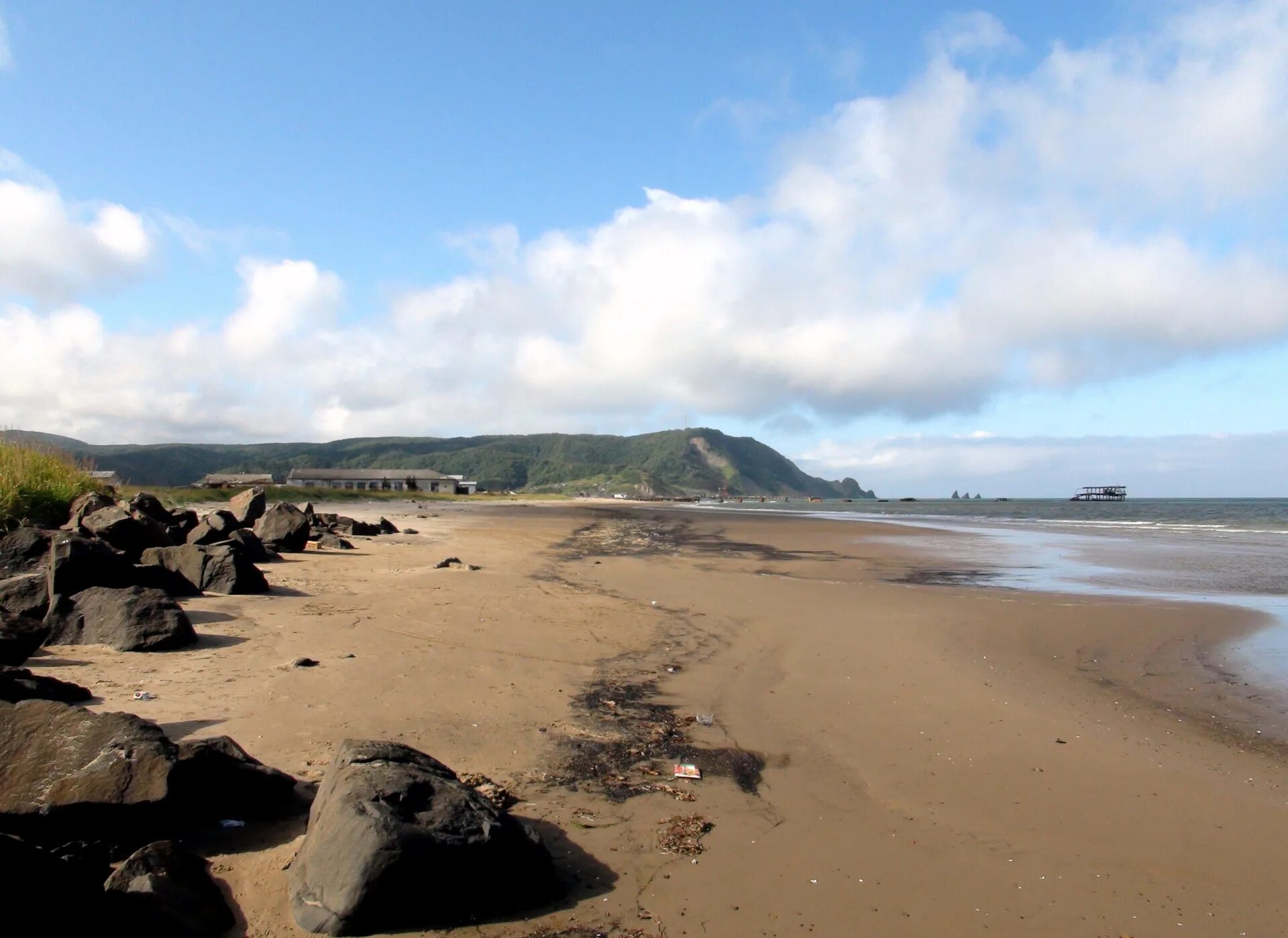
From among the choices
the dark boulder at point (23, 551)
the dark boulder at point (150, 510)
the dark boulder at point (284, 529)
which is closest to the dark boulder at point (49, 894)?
the dark boulder at point (23, 551)

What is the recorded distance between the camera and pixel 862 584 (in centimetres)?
1786

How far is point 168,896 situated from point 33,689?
3.05 meters

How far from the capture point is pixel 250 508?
19641mm

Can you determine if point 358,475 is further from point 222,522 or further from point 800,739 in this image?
point 800,739

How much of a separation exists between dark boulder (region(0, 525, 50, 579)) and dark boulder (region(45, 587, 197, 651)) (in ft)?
9.75

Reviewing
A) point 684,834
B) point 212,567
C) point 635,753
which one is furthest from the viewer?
point 212,567

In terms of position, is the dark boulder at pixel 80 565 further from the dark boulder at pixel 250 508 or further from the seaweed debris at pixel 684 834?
the dark boulder at pixel 250 508

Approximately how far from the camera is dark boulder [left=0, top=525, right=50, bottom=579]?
34.2ft

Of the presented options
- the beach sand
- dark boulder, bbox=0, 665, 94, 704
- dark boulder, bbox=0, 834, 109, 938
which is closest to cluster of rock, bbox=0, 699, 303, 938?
dark boulder, bbox=0, 834, 109, 938

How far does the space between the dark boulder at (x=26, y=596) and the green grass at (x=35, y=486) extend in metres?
7.23

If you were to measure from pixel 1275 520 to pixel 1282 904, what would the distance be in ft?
236

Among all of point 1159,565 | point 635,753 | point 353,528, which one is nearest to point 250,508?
point 353,528

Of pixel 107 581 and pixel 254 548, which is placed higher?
pixel 107 581

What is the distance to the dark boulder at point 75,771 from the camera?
397 centimetres
